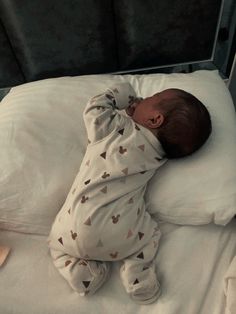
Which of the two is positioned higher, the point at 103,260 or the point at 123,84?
the point at 123,84

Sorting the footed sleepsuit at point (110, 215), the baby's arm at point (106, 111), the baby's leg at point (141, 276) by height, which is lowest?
the baby's leg at point (141, 276)

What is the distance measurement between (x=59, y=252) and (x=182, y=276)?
326 millimetres

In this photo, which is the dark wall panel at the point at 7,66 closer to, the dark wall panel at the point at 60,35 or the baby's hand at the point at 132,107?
the dark wall panel at the point at 60,35

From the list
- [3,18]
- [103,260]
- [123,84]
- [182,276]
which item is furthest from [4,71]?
[182,276]

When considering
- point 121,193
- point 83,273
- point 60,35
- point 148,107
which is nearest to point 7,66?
point 60,35

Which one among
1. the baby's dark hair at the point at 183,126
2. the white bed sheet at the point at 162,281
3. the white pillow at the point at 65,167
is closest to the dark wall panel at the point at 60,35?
the white pillow at the point at 65,167

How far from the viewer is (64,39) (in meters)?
1.21

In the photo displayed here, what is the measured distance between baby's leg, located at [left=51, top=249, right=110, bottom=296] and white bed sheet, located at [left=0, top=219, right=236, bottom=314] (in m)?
0.03

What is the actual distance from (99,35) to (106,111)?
451mm

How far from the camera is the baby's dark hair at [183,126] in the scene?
85 cm

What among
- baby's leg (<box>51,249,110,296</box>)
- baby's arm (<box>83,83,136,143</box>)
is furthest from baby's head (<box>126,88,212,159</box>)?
baby's leg (<box>51,249,110,296</box>)

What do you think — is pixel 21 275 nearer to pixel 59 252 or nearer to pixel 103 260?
pixel 59 252

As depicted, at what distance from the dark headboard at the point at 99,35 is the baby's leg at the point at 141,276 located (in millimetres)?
805

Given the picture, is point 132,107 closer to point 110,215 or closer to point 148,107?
point 148,107
